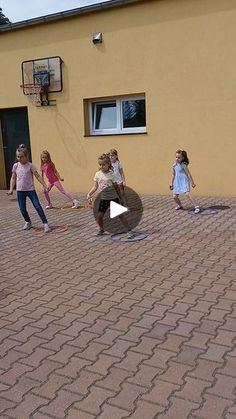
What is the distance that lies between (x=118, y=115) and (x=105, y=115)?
446mm

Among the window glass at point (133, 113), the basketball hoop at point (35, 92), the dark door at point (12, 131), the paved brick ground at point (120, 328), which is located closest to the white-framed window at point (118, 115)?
the window glass at point (133, 113)

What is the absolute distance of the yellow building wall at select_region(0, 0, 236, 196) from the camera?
30.0 ft

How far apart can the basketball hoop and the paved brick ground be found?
19.8 ft

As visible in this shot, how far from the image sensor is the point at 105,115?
11.1 m

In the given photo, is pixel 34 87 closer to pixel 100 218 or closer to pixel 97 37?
pixel 97 37

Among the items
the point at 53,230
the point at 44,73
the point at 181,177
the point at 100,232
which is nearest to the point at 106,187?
the point at 100,232

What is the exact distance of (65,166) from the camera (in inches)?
454

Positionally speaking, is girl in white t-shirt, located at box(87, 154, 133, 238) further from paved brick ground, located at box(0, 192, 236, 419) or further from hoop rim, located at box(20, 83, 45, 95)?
hoop rim, located at box(20, 83, 45, 95)

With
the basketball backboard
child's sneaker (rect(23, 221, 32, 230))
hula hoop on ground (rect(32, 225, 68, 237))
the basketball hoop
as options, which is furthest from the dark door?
hula hoop on ground (rect(32, 225, 68, 237))

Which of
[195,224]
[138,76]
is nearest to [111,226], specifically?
[195,224]

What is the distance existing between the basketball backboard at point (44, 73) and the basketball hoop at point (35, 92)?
0.10 ft

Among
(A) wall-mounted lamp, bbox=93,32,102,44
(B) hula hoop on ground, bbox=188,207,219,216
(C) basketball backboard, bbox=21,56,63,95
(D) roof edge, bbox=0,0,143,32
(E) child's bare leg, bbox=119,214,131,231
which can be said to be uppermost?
(D) roof edge, bbox=0,0,143,32

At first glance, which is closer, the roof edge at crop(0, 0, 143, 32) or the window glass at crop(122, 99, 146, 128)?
the roof edge at crop(0, 0, 143, 32)
